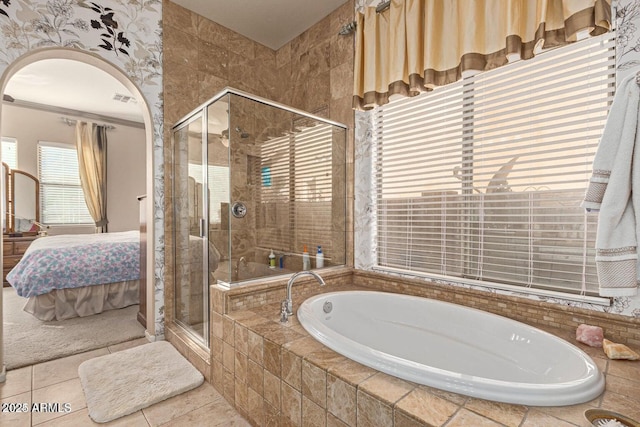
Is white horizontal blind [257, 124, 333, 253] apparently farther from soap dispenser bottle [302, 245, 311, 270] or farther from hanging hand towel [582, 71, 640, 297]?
hanging hand towel [582, 71, 640, 297]

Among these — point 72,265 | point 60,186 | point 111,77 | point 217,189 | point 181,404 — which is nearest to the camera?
point 181,404

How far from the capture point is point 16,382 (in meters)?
1.84

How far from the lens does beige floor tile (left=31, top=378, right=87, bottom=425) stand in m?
1.56

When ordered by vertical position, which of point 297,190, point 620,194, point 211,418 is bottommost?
point 211,418

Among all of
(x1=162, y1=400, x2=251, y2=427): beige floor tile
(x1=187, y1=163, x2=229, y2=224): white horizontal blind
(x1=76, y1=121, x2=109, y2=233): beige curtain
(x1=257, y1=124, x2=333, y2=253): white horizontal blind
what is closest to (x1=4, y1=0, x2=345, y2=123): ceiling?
(x1=76, y1=121, x2=109, y2=233): beige curtain

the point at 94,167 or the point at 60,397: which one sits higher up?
the point at 94,167

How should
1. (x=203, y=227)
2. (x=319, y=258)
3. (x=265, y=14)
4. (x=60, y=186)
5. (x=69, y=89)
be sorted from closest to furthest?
(x=203, y=227) < (x=319, y=258) < (x=265, y=14) < (x=69, y=89) < (x=60, y=186)

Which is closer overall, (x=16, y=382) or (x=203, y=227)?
(x=16, y=382)

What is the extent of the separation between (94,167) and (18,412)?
4603mm

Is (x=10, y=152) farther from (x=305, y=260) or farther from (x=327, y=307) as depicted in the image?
(x=327, y=307)

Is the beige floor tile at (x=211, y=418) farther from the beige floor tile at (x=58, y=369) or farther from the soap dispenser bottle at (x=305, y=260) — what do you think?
the soap dispenser bottle at (x=305, y=260)

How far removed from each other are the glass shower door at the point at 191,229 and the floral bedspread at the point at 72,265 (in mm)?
1105

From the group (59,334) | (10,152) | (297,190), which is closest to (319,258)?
(297,190)

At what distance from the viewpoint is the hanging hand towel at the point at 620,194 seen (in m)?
1.15
